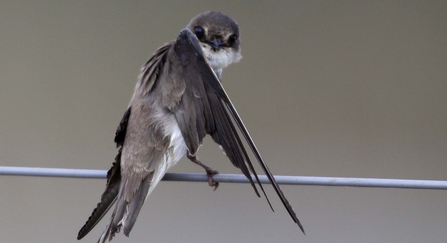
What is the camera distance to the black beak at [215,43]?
1522 millimetres

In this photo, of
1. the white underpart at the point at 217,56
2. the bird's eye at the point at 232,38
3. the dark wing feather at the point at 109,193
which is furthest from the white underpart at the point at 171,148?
the bird's eye at the point at 232,38

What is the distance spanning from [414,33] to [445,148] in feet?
1.49

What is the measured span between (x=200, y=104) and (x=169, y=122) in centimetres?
12

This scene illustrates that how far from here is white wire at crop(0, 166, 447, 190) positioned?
1.13 m

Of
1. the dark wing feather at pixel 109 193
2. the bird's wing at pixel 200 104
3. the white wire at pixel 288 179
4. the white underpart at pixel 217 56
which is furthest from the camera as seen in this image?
the white underpart at pixel 217 56

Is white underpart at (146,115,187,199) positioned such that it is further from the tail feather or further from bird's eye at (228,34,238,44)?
bird's eye at (228,34,238,44)

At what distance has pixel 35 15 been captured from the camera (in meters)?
2.18

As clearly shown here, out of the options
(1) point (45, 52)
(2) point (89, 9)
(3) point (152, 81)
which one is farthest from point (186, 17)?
(3) point (152, 81)

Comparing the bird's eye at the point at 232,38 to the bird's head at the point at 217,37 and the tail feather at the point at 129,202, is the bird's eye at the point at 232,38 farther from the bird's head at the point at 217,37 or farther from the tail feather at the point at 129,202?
the tail feather at the point at 129,202

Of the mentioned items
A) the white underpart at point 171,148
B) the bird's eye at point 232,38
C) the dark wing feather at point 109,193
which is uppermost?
the bird's eye at point 232,38

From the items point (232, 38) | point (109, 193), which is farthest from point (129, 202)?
point (232, 38)

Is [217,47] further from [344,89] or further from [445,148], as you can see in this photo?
[445,148]

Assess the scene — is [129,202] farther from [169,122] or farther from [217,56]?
[217,56]

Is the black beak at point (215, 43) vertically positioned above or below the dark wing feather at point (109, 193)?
above
